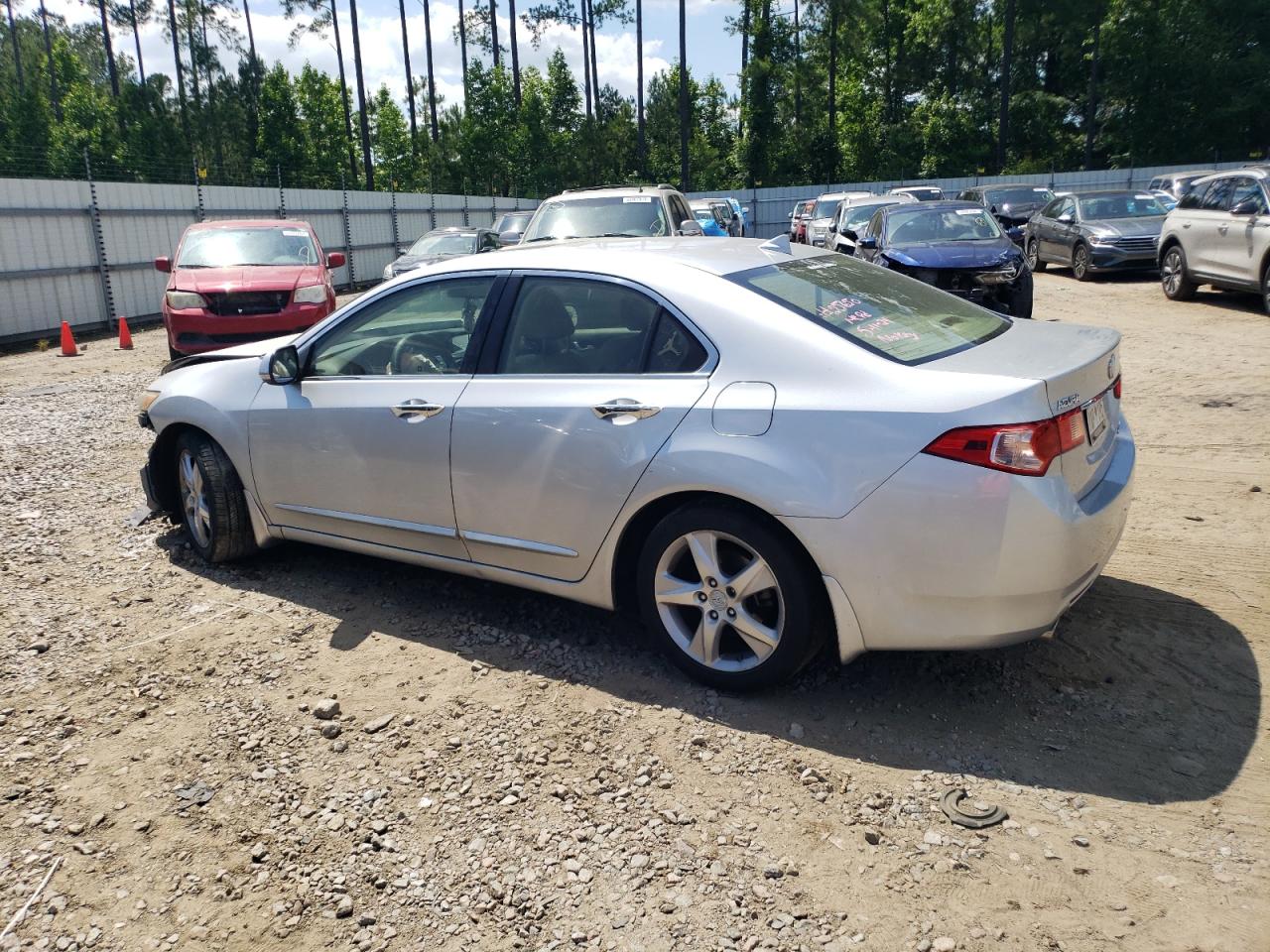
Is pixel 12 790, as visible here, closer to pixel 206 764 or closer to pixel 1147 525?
pixel 206 764

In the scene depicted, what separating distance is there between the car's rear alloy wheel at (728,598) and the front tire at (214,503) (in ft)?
7.96

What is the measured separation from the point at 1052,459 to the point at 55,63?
66124 millimetres

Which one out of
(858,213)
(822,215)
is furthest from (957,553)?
(822,215)

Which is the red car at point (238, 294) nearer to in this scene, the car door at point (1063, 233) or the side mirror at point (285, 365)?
the side mirror at point (285, 365)

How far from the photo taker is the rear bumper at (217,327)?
11.6 m

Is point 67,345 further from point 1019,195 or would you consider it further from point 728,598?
point 1019,195

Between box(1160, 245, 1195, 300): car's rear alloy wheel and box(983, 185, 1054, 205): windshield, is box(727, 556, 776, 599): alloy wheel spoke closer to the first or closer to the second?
box(1160, 245, 1195, 300): car's rear alloy wheel

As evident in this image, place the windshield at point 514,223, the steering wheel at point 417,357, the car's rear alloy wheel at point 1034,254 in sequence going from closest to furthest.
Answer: the steering wheel at point 417,357, the windshield at point 514,223, the car's rear alloy wheel at point 1034,254

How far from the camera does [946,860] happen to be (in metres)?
2.77

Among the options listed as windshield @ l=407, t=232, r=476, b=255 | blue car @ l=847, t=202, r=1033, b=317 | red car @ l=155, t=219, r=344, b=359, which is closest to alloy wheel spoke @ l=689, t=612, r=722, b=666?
blue car @ l=847, t=202, r=1033, b=317

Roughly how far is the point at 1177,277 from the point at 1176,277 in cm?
3

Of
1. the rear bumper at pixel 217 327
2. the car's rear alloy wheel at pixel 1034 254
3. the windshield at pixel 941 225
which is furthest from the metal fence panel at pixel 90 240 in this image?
the car's rear alloy wheel at pixel 1034 254

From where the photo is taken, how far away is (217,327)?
11.6 metres

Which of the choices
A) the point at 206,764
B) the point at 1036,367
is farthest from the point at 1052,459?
the point at 206,764
